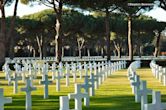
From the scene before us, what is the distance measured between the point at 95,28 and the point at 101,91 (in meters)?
47.5

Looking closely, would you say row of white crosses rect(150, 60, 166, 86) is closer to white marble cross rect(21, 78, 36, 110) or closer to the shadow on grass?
the shadow on grass

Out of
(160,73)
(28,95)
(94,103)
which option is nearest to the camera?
(28,95)

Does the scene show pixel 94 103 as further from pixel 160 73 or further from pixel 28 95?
pixel 160 73

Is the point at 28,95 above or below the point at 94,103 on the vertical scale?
above

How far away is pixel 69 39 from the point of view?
6825 centimetres

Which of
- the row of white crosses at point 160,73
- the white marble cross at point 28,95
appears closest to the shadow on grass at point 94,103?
the white marble cross at point 28,95

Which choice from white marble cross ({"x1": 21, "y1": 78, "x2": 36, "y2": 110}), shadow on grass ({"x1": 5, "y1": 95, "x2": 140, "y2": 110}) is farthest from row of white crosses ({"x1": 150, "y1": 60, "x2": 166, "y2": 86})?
white marble cross ({"x1": 21, "y1": 78, "x2": 36, "y2": 110})

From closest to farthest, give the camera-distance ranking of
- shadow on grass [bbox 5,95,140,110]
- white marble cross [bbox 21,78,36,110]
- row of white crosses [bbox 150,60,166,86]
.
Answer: white marble cross [bbox 21,78,36,110] < shadow on grass [bbox 5,95,140,110] < row of white crosses [bbox 150,60,166,86]

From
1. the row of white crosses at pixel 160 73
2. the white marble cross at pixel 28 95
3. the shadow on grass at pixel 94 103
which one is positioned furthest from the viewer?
the row of white crosses at pixel 160 73

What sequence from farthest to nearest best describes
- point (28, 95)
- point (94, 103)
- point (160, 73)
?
point (160, 73)
point (94, 103)
point (28, 95)

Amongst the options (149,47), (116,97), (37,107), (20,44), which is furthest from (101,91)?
(149,47)

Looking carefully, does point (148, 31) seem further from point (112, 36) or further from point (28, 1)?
point (28, 1)

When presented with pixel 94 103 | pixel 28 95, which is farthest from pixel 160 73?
pixel 28 95

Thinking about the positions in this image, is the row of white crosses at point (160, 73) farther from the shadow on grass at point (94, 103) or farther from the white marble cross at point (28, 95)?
the white marble cross at point (28, 95)
